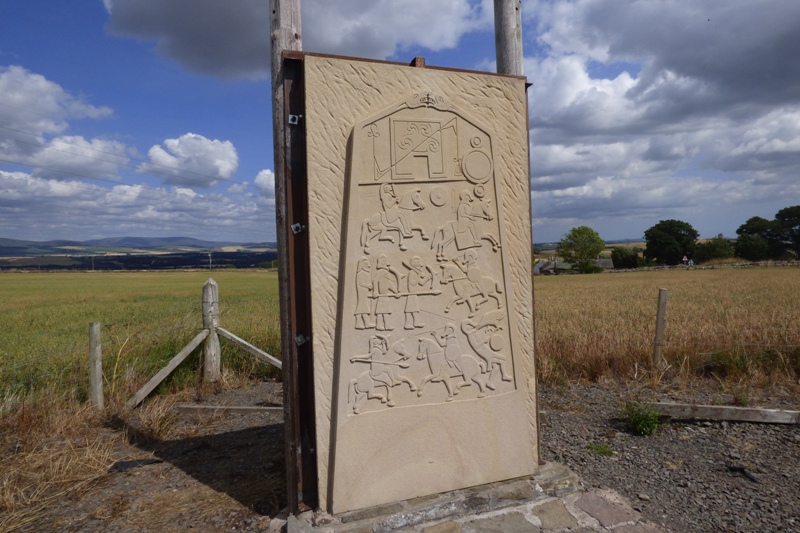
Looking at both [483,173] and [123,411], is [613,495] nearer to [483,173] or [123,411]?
[483,173]

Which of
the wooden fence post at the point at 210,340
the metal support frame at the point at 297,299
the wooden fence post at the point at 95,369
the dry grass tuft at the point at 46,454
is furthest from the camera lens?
the wooden fence post at the point at 210,340

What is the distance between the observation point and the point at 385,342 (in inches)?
142

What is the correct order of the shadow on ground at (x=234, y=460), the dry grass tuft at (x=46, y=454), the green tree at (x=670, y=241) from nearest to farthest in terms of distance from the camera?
the dry grass tuft at (x=46, y=454) < the shadow on ground at (x=234, y=460) < the green tree at (x=670, y=241)

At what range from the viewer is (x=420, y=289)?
369 cm

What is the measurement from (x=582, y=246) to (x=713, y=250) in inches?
623

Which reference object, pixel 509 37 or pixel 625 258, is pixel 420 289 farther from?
pixel 625 258

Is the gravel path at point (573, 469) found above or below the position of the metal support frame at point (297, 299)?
below

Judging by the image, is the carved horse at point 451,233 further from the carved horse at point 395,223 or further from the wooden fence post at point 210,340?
the wooden fence post at point 210,340

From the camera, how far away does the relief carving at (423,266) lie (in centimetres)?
356

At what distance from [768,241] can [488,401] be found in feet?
234

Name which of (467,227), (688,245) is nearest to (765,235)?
(688,245)

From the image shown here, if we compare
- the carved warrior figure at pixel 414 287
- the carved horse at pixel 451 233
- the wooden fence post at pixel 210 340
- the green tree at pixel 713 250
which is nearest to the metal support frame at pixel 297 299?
the carved warrior figure at pixel 414 287

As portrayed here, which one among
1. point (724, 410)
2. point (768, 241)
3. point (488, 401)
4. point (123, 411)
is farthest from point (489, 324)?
point (768, 241)

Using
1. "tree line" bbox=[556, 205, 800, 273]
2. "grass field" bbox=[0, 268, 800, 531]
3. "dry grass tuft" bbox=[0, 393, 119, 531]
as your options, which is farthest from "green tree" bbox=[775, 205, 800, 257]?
"dry grass tuft" bbox=[0, 393, 119, 531]
